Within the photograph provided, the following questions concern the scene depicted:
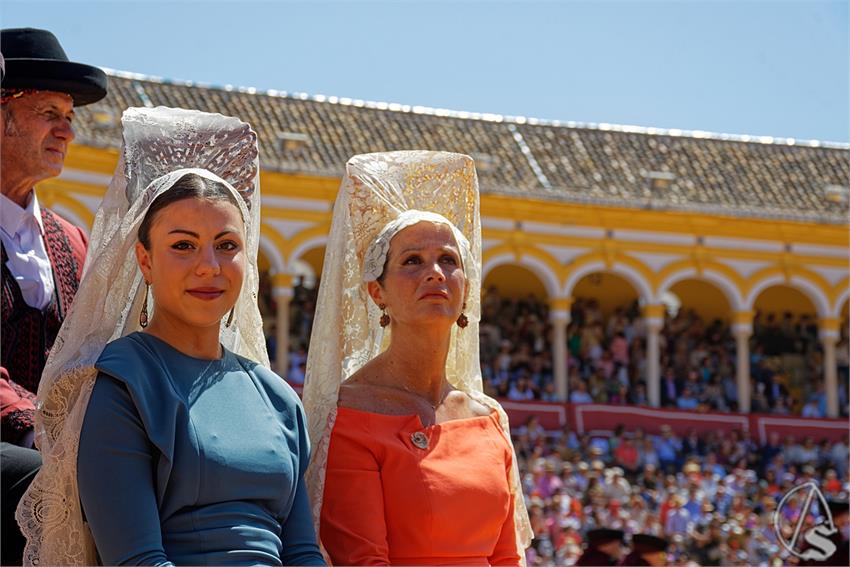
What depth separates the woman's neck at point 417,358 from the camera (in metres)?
3.81

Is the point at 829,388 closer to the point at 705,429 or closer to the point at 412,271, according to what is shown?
the point at 705,429

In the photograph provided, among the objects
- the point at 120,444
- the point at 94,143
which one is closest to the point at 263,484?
the point at 120,444

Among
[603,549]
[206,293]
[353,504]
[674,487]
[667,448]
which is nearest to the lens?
[206,293]

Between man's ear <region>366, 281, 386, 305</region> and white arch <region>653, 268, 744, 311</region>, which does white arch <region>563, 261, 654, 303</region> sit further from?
man's ear <region>366, 281, 386, 305</region>

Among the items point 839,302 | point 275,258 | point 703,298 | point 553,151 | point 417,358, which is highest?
point 553,151

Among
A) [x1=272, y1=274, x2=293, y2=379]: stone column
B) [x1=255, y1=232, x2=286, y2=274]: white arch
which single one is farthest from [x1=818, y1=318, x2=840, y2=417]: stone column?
[x1=255, y1=232, x2=286, y2=274]: white arch

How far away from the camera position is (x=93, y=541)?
3.15 meters

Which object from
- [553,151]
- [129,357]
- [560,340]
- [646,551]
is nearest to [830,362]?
[560,340]

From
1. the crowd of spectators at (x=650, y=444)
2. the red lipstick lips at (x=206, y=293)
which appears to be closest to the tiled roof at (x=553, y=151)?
the crowd of spectators at (x=650, y=444)

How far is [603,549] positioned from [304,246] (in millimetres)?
13667

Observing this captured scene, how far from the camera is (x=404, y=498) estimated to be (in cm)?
357

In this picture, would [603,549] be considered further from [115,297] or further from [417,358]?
[115,297]

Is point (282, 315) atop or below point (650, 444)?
atop

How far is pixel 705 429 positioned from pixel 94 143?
9165 mm
